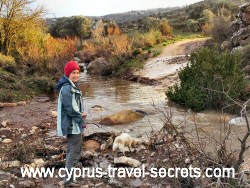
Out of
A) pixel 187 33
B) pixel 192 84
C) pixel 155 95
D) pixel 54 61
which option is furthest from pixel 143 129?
pixel 187 33

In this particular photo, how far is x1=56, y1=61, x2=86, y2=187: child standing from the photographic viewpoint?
566 centimetres

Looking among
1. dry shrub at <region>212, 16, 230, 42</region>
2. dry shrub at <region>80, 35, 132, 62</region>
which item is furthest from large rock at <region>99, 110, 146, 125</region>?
dry shrub at <region>80, 35, 132, 62</region>

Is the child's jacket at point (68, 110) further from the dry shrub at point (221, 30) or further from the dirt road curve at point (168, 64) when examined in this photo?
the dry shrub at point (221, 30)

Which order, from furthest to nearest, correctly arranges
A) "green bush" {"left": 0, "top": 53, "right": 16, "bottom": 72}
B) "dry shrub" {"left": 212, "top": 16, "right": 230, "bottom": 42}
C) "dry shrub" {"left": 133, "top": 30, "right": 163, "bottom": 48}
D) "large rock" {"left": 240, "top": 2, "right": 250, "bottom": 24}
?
"dry shrub" {"left": 133, "top": 30, "right": 163, "bottom": 48} < "dry shrub" {"left": 212, "top": 16, "right": 230, "bottom": 42} < "large rock" {"left": 240, "top": 2, "right": 250, "bottom": 24} < "green bush" {"left": 0, "top": 53, "right": 16, "bottom": 72}

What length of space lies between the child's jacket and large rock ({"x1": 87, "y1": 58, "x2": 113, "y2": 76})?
66.1ft

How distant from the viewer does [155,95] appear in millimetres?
15805

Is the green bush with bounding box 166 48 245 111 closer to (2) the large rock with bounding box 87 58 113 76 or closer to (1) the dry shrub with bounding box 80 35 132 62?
(2) the large rock with bounding box 87 58 113 76

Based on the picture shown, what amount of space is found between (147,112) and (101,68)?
1476 centimetres

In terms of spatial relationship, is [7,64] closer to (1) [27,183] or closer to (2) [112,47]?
(2) [112,47]

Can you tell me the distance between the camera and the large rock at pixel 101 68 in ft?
85.2

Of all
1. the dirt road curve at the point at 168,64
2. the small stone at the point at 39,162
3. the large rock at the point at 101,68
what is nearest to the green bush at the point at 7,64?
the large rock at the point at 101,68

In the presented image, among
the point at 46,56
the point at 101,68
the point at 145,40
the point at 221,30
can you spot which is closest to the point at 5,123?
the point at 46,56

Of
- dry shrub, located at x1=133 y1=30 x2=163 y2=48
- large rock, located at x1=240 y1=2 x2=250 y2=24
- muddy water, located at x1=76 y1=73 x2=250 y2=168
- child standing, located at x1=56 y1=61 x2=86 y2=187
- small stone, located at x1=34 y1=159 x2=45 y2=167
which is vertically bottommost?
muddy water, located at x1=76 y1=73 x2=250 y2=168

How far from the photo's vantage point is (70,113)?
5.65 meters
